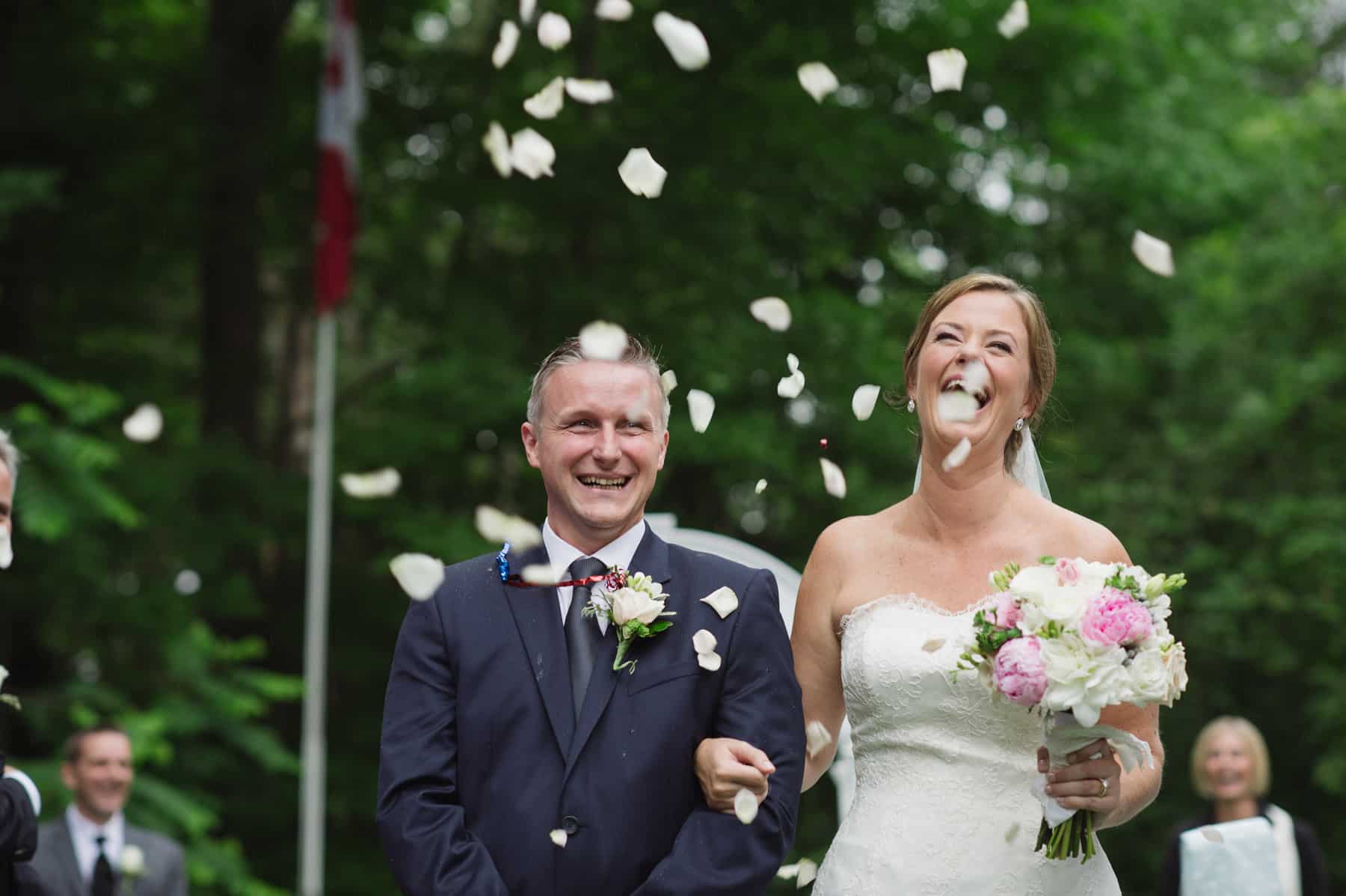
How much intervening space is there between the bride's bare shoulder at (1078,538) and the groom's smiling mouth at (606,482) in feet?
4.25

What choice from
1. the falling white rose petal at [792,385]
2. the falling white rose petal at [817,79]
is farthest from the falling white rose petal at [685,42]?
the falling white rose petal at [792,385]

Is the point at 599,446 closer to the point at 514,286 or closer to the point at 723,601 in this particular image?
the point at 723,601

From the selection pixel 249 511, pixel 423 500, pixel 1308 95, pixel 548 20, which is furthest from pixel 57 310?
pixel 1308 95

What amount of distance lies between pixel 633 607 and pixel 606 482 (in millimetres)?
269

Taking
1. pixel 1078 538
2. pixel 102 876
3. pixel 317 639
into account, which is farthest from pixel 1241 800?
pixel 317 639

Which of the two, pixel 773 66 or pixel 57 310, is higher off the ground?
pixel 773 66

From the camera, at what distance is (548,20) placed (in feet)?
15.0

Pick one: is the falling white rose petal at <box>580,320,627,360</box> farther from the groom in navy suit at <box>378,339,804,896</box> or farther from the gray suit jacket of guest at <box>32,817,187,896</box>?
the gray suit jacket of guest at <box>32,817,187,896</box>

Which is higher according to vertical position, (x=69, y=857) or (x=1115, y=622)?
(x=1115, y=622)

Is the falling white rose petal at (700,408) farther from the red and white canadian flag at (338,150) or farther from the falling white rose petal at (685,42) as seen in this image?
the red and white canadian flag at (338,150)

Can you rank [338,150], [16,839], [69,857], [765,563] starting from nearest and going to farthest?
[16,839] < [765,563] < [69,857] < [338,150]

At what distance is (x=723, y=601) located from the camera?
3791mm

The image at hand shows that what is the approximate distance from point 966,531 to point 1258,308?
51.4 feet

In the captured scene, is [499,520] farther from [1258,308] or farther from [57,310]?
[1258,308]
